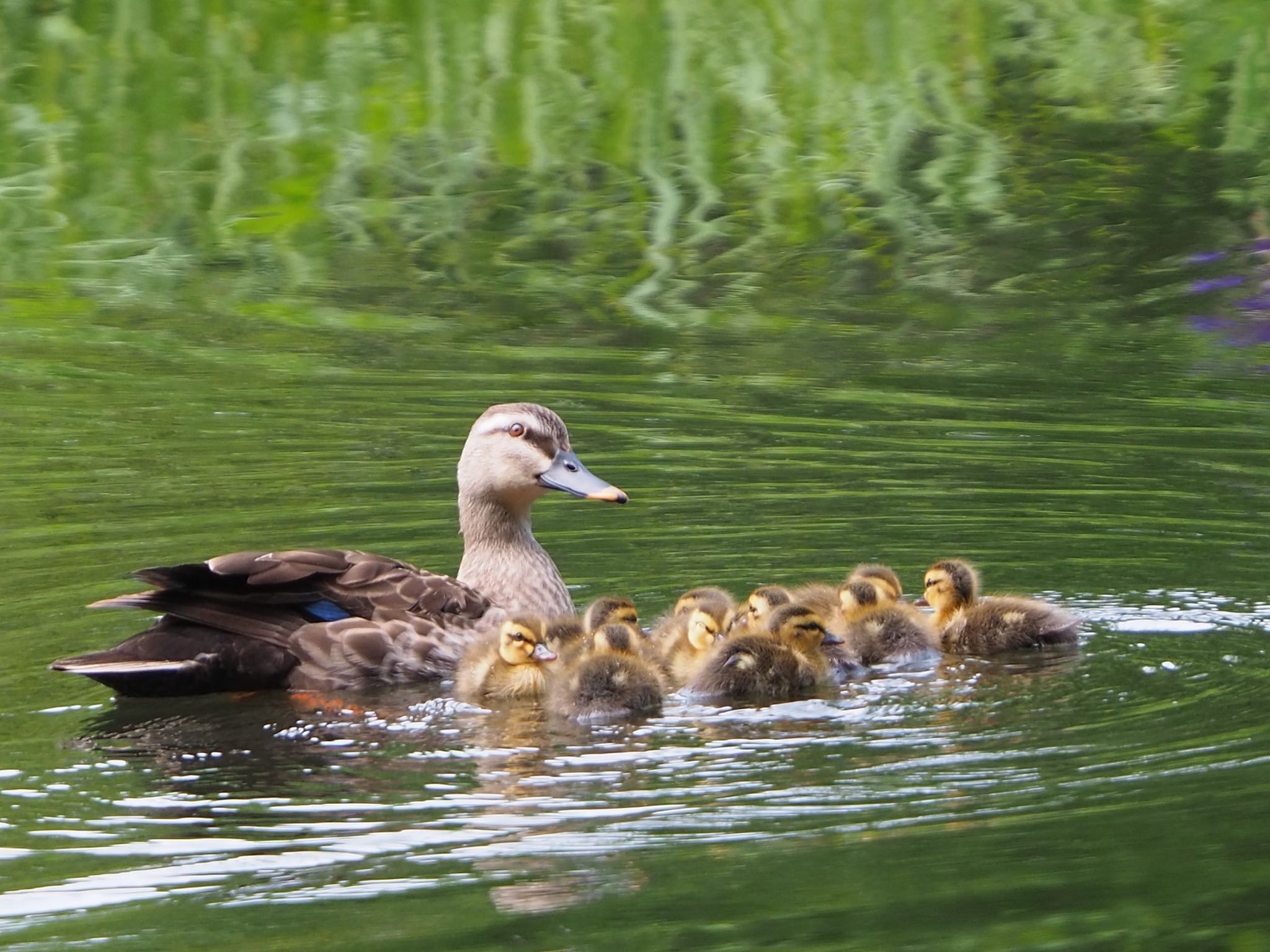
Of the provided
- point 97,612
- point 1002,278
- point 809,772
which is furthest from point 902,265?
point 809,772

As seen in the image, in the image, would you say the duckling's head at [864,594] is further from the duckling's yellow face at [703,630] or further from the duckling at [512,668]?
the duckling at [512,668]

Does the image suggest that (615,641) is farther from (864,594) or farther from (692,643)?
(864,594)

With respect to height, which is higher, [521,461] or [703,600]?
[521,461]

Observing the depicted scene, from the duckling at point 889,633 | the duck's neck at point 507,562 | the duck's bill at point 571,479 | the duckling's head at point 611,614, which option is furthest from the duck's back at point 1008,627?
the duck's neck at point 507,562

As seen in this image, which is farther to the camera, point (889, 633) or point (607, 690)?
point (889, 633)

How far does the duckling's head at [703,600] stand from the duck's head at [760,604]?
0.05m

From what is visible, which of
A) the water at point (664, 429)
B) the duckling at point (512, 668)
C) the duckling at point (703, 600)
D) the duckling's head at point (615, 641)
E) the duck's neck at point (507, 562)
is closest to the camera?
the water at point (664, 429)

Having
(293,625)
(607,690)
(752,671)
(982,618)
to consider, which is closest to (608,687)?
(607,690)

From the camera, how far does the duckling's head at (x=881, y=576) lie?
7.25m

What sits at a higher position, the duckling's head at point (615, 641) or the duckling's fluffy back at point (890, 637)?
Result: the duckling's head at point (615, 641)

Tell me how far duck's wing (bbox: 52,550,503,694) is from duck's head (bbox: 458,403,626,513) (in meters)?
0.74

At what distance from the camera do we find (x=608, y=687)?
6.32 metres

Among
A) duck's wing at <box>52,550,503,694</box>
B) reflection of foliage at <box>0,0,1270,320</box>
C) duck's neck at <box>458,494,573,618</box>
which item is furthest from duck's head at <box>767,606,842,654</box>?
reflection of foliage at <box>0,0,1270,320</box>

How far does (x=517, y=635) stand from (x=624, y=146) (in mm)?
9244
